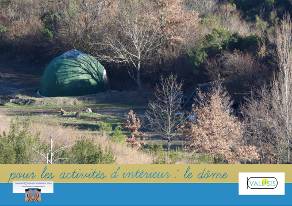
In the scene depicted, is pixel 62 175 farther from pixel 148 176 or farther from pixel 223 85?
pixel 223 85

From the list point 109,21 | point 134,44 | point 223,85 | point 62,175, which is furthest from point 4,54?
point 62,175

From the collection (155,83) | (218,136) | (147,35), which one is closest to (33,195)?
(218,136)

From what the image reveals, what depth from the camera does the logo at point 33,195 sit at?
1077 centimetres

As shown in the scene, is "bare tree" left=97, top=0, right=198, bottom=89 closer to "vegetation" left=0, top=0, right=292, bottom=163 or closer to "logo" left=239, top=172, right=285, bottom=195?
"vegetation" left=0, top=0, right=292, bottom=163

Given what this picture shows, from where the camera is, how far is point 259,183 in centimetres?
1073

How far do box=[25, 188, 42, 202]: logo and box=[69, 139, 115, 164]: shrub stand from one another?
148 inches

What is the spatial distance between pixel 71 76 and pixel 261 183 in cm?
2560

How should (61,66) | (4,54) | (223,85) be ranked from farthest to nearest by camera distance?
1. (4,54)
2. (61,66)
3. (223,85)

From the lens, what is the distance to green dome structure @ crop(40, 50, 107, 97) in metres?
35.5

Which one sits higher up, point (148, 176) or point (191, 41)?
point (191, 41)

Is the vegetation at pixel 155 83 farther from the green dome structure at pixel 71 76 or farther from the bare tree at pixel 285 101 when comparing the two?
the green dome structure at pixel 71 76

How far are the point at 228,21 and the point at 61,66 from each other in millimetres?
15008

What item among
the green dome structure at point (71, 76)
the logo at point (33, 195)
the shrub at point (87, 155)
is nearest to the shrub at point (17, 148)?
the shrub at point (87, 155)

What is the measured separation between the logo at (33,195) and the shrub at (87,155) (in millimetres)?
3750
